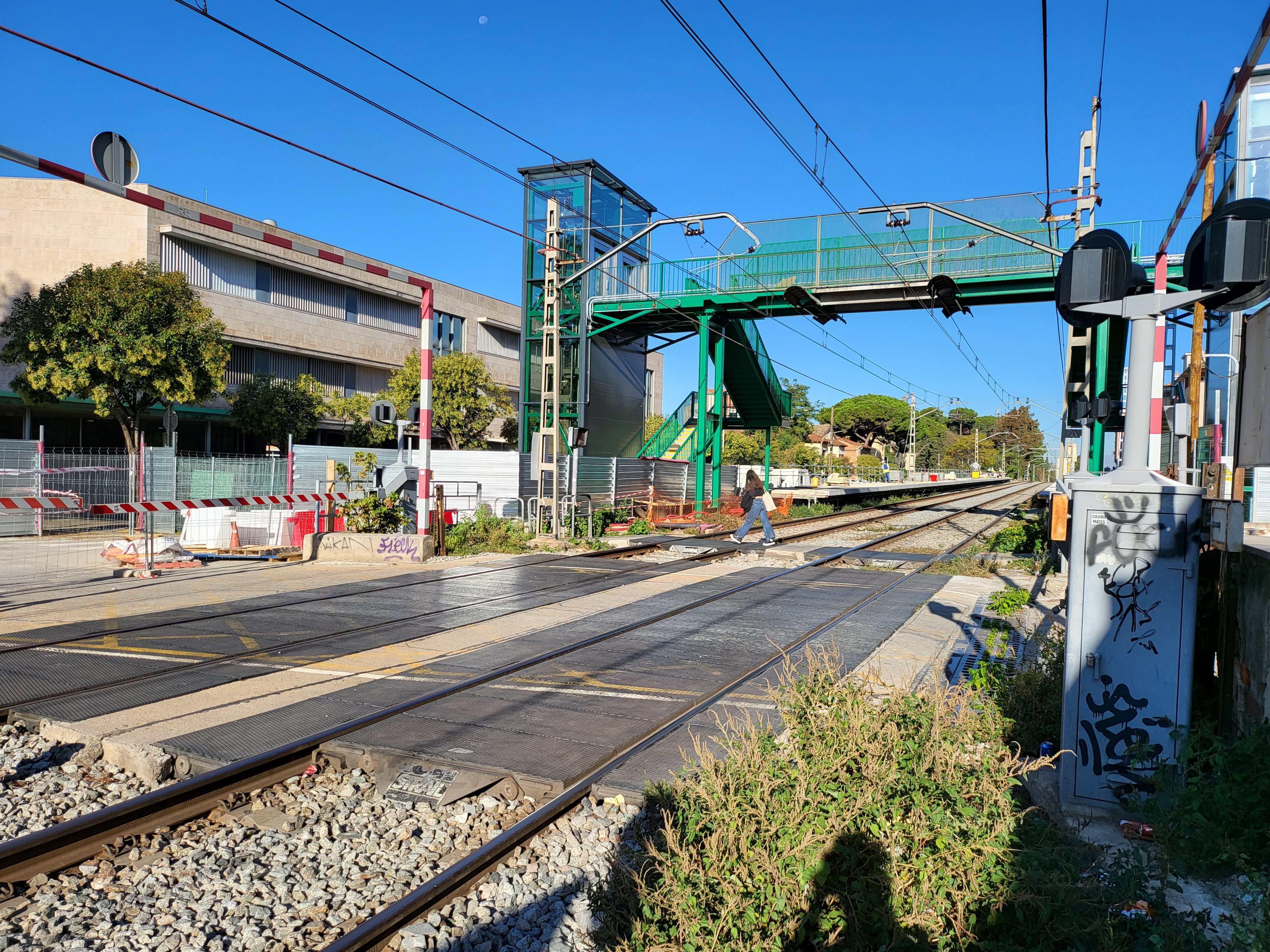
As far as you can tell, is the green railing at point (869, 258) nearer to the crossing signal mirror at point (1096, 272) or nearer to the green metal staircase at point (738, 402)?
the green metal staircase at point (738, 402)

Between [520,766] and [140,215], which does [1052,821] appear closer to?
[520,766]

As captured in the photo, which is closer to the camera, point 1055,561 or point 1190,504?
point 1190,504

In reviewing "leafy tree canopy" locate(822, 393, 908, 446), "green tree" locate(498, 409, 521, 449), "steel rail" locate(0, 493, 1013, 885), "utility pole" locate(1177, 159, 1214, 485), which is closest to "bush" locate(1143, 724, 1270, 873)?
Answer: "steel rail" locate(0, 493, 1013, 885)

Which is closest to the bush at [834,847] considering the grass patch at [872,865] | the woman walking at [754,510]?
the grass patch at [872,865]

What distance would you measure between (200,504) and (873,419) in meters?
108

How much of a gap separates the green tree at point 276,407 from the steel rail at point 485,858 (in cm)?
2871

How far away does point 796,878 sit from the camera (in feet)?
10.9

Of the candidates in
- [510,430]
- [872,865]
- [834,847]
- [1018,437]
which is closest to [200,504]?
[834,847]

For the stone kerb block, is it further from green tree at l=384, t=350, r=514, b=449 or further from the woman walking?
green tree at l=384, t=350, r=514, b=449

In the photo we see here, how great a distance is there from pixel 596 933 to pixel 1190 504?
11.8 feet

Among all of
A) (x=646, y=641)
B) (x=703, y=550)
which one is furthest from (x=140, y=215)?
(x=646, y=641)

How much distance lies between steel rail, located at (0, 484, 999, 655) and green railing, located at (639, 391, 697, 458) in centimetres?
830

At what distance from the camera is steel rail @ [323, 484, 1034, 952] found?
343 centimetres

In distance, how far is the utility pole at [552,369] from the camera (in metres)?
18.6
